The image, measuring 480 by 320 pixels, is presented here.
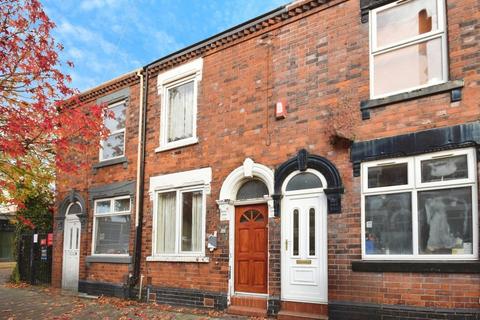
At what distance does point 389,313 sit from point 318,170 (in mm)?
2835

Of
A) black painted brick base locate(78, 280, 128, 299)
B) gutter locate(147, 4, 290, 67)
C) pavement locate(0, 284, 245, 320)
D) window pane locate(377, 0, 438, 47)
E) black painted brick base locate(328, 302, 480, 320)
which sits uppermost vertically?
gutter locate(147, 4, 290, 67)

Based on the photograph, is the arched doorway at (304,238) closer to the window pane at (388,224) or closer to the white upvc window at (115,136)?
the window pane at (388,224)

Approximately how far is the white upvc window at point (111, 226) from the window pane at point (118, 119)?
215cm

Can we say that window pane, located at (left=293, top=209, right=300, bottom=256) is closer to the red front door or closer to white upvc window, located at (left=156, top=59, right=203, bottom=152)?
the red front door

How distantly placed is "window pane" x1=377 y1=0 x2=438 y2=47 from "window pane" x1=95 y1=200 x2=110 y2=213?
29.8 ft

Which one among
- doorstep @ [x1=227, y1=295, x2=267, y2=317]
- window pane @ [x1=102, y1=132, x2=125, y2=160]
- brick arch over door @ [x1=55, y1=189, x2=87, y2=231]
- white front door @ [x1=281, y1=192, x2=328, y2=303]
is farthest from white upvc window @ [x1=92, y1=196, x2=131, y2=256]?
white front door @ [x1=281, y1=192, x2=328, y2=303]

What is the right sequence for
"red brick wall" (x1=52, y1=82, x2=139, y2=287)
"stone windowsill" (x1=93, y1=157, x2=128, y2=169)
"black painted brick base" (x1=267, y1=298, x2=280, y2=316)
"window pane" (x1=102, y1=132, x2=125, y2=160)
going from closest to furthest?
"black painted brick base" (x1=267, y1=298, x2=280, y2=316), "red brick wall" (x1=52, y1=82, x2=139, y2=287), "stone windowsill" (x1=93, y1=157, x2=128, y2=169), "window pane" (x1=102, y1=132, x2=125, y2=160)

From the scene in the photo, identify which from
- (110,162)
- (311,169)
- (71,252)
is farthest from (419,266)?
(71,252)

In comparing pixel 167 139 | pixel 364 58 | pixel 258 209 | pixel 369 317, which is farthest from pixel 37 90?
pixel 369 317

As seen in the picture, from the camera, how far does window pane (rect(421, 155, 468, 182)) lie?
306 inches

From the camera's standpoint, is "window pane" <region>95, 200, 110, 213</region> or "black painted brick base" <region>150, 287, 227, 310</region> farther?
"window pane" <region>95, 200, 110, 213</region>

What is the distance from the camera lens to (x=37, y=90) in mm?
9586

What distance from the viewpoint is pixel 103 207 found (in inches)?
582

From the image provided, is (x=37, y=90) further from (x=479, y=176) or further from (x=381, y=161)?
(x=479, y=176)
